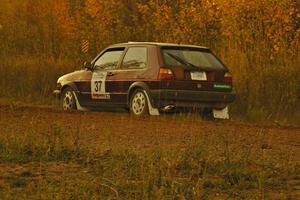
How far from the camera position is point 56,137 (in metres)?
9.88

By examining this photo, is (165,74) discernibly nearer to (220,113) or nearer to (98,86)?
(220,113)

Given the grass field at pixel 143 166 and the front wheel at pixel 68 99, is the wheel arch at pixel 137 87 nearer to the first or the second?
the front wheel at pixel 68 99

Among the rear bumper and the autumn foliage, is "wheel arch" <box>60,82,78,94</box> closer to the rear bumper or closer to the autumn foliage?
the rear bumper

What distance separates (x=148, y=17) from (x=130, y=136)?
1728 centimetres

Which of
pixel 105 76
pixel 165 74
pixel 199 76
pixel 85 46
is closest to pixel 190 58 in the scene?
pixel 199 76

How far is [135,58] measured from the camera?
15844 millimetres

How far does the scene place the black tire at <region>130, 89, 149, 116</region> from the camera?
15238 mm

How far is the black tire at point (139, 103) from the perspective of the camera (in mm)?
15238

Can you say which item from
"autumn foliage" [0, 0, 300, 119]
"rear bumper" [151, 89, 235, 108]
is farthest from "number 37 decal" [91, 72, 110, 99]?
"autumn foliage" [0, 0, 300, 119]

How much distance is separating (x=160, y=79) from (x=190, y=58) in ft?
2.96

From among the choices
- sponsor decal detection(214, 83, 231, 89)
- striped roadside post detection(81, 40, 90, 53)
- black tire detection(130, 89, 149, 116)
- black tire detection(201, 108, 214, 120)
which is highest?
striped roadside post detection(81, 40, 90, 53)

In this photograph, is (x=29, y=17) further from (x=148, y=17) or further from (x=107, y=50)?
(x=107, y=50)

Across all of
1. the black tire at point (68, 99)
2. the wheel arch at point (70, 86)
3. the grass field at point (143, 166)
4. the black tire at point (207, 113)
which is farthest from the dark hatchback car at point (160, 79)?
the grass field at point (143, 166)

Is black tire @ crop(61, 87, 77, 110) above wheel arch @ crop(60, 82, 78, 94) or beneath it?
beneath
